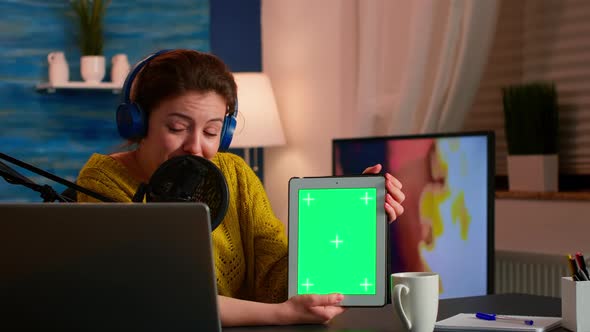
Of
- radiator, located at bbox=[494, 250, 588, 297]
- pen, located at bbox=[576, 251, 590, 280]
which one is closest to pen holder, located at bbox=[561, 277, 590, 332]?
pen, located at bbox=[576, 251, 590, 280]

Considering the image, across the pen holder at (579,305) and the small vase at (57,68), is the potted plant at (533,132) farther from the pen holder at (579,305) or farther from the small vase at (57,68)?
the small vase at (57,68)

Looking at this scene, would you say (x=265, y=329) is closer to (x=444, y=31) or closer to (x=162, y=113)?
(x=162, y=113)

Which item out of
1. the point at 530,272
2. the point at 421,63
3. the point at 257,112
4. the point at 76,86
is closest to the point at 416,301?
the point at 530,272

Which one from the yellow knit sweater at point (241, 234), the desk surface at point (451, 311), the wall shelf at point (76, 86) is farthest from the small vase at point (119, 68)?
the desk surface at point (451, 311)

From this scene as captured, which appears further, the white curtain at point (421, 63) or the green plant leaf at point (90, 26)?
the green plant leaf at point (90, 26)

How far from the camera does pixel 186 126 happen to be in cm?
165

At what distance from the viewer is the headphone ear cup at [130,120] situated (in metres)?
1.66

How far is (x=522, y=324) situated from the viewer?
1.41 m

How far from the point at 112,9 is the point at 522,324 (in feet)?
9.79

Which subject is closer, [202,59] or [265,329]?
[265,329]

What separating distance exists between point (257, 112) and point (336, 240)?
2364 millimetres

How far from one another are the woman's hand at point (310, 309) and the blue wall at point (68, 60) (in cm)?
240

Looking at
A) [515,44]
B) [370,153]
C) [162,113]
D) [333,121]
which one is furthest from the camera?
[333,121]

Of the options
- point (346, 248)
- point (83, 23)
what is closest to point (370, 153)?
point (346, 248)
